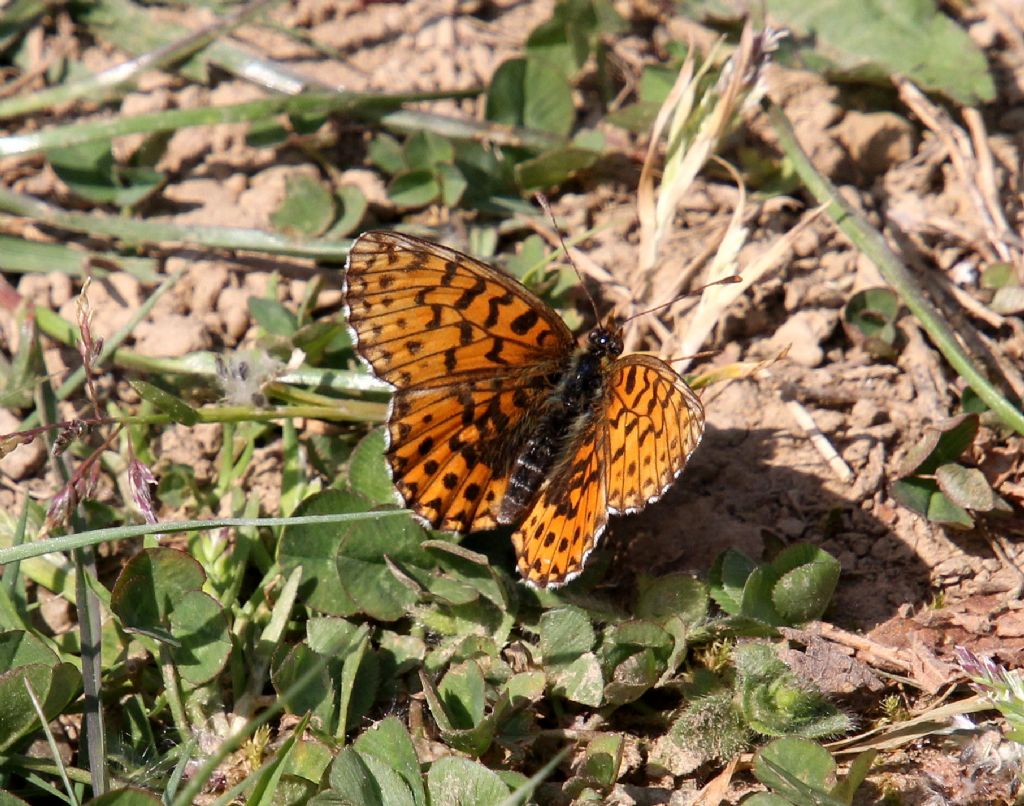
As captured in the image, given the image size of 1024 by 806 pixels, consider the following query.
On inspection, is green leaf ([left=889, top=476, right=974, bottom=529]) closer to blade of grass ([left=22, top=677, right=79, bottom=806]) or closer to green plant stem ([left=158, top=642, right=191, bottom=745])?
green plant stem ([left=158, top=642, right=191, bottom=745])

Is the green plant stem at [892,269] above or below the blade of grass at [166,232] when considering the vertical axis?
above

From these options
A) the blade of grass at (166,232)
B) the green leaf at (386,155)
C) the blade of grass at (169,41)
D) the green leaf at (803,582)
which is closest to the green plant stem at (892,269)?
the green leaf at (803,582)

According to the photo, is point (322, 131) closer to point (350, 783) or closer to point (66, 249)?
point (66, 249)

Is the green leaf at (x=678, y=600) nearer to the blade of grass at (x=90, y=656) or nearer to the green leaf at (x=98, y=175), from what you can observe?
the blade of grass at (x=90, y=656)

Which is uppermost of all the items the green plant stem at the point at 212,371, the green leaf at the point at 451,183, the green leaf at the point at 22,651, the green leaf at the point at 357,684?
the green leaf at the point at 451,183

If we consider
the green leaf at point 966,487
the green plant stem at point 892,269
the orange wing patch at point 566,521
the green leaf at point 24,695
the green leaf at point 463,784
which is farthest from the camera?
the green plant stem at point 892,269

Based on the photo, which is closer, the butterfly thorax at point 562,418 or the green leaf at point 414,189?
the butterfly thorax at point 562,418

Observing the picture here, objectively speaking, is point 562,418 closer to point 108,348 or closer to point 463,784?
point 463,784

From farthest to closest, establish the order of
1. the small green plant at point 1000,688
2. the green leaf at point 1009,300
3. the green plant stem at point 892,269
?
1. the green leaf at point 1009,300
2. the green plant stem at point 892,269
3. the small green plant at point 1000,688
